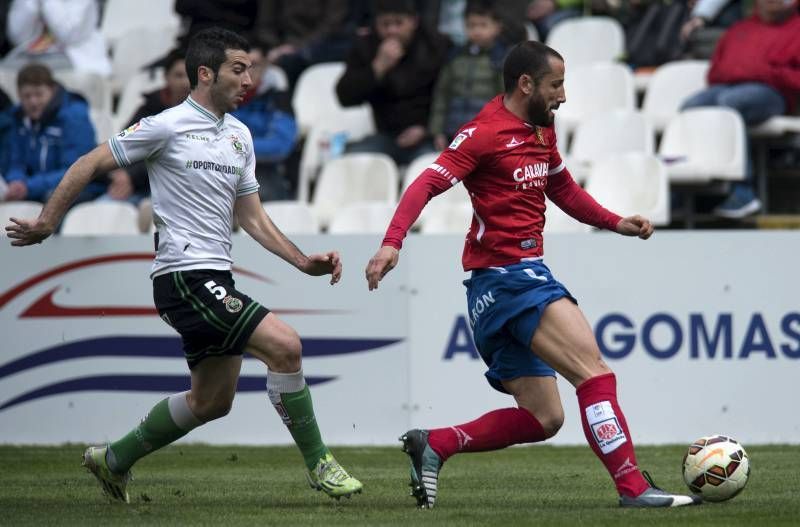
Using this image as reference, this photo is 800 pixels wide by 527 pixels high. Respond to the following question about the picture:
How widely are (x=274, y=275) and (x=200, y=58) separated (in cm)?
387

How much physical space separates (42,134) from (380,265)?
24.1 ft

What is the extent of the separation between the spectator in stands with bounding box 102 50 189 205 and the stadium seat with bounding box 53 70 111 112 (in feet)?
7.07

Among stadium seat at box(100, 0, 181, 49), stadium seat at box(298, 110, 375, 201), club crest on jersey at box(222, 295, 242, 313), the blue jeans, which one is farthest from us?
stadium seat at box(100, 0, 181, 49)

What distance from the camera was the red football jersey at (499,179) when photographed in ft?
23.1

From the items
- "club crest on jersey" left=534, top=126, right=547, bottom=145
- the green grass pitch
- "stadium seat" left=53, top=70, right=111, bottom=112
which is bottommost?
the green grass pitch

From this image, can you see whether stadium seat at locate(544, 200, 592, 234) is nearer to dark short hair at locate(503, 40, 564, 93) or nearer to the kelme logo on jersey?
dark short hair at locate(503, 40, 564, 93)

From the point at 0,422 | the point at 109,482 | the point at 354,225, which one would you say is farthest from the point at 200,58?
the point at 354,225

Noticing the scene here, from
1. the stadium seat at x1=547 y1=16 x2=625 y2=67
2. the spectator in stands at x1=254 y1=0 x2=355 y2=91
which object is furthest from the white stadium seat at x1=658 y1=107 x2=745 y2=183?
the spectator in stands at x1=254 y1=0 x2=355 y2=91

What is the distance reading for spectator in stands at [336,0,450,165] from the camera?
1380 cm

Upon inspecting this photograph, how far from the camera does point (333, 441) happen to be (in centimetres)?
1082

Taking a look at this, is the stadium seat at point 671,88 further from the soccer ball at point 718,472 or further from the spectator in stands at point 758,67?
the soccer ball at point 718,472

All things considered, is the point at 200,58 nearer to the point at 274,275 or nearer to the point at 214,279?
the point at 214,279

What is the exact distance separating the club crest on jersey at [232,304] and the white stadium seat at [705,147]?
22.8ft

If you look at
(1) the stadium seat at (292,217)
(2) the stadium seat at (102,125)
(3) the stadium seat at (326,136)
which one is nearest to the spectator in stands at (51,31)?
→ (2) the stadium seat at (102,125)
